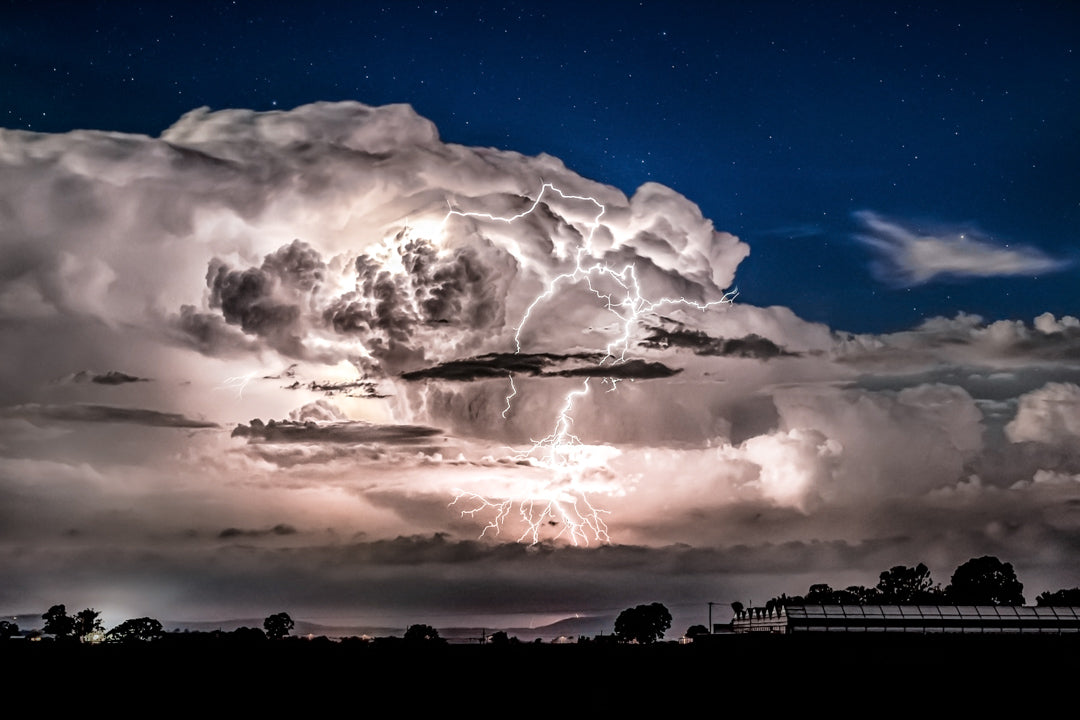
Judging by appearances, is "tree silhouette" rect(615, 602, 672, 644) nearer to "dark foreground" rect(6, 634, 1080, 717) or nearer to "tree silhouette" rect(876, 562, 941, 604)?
Result: "tree silhouette" rect(876, 562, 941, 604)

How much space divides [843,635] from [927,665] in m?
12.6

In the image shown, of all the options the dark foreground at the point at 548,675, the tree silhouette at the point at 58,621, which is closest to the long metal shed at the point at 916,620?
the dark foreground at the point at 548,675

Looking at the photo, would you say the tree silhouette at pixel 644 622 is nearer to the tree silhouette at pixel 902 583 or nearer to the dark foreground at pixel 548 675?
the tree silhouette at pixel 902 583

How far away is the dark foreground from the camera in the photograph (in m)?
40.3

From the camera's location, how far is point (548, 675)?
47.8 meters

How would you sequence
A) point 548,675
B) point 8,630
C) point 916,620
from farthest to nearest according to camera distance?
1. point 8,630
2. point 916,620
3. point 548,675

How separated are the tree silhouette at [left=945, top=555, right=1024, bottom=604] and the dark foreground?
66.8m

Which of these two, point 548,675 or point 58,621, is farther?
point 58,621

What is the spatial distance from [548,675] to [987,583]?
9307 centimetres

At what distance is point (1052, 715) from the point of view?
130ft

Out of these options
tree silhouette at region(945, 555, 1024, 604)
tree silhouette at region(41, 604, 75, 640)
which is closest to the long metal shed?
tree silhouette at region(945, 555, 1024, 604)

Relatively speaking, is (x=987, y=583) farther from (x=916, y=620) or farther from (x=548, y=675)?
(x=548, y=675)

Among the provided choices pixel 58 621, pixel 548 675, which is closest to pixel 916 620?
pixel 548 675

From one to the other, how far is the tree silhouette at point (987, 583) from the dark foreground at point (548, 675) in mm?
66789
